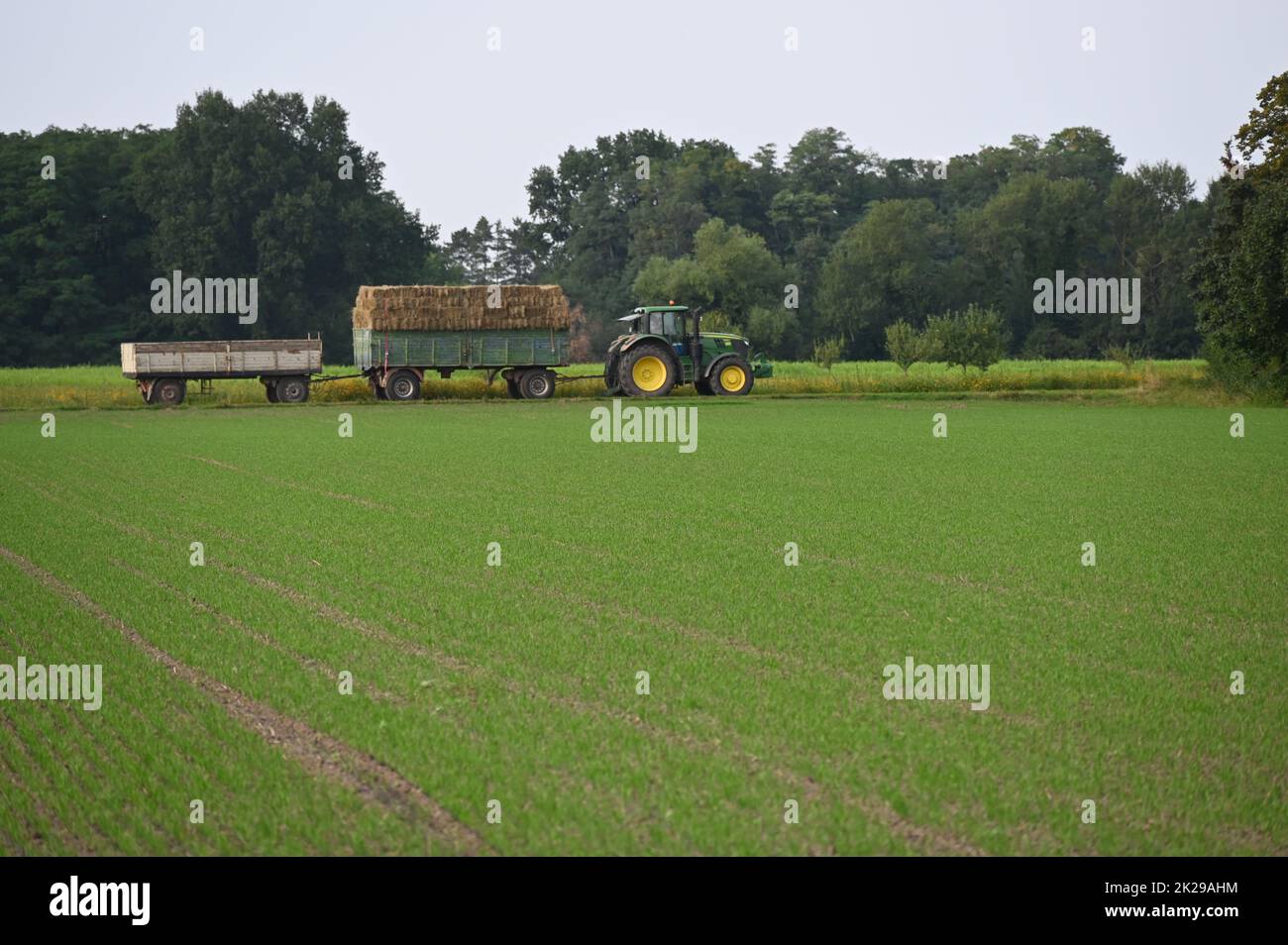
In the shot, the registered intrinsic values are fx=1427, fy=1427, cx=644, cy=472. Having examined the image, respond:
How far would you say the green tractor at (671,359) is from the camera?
42.9 m

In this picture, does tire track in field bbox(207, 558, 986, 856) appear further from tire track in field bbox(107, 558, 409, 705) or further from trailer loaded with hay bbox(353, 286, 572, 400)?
trailer loaded with hay bbox(353, 286, 572, 400)

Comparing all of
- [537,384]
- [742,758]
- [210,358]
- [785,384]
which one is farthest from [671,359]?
[742,758]

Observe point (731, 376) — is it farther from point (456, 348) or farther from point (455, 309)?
point (455, 309)

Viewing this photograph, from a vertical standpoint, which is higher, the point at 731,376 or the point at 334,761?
the point at 731,376

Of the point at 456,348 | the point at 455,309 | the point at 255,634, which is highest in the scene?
the point at 455,309

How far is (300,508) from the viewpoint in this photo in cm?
1823

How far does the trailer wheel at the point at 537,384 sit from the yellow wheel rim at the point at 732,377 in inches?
220

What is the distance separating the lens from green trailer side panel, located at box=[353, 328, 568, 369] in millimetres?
44281

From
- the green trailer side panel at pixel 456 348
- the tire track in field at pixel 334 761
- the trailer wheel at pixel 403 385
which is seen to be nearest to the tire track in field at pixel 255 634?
the tire track in field at pixel 334 761

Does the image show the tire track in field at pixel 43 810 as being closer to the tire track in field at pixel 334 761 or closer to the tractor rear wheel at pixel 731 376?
the tire track in field at pixel 334 761

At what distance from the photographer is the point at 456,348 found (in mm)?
44531

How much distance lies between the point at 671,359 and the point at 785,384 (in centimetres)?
817
